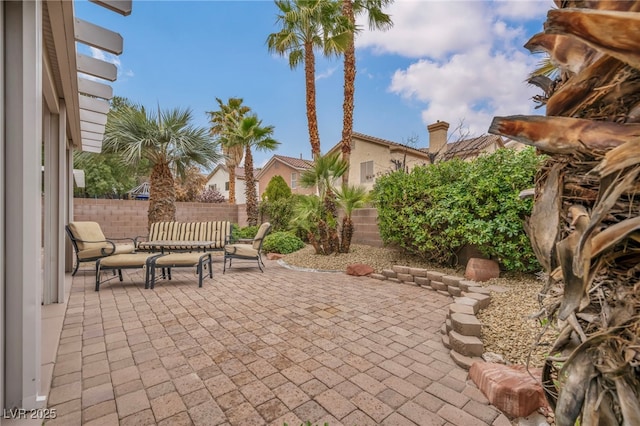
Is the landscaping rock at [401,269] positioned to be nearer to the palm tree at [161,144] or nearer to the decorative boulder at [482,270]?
the decorative boulder at [482,270]

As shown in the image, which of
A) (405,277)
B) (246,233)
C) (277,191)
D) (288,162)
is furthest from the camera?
(288,162)

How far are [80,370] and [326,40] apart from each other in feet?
27.7

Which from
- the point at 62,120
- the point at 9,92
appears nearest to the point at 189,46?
the point at 62,120

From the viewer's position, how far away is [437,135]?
10391mm

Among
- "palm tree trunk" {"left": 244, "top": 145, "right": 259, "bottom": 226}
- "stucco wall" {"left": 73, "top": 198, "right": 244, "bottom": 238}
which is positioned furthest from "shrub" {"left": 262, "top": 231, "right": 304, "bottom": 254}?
"stucco wall" {"left": 73, "top": 198, "right": 244, "bottom": 238}

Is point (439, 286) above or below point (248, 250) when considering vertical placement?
below

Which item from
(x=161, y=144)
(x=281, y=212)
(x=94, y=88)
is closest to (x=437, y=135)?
(x=281, y=212)

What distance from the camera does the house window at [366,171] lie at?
15414 mm

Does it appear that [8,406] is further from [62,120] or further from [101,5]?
[62,120]

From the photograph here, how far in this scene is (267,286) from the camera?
193 inches

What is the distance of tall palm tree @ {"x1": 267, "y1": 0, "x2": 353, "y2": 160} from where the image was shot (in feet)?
25.5

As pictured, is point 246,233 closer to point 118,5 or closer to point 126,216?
point 126,216

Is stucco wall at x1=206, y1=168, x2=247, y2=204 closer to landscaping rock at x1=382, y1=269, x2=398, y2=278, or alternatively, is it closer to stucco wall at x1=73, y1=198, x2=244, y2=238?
stucco wall at x1=73, y1=198, x2=244, y2=238

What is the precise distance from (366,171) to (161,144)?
10.4 m
